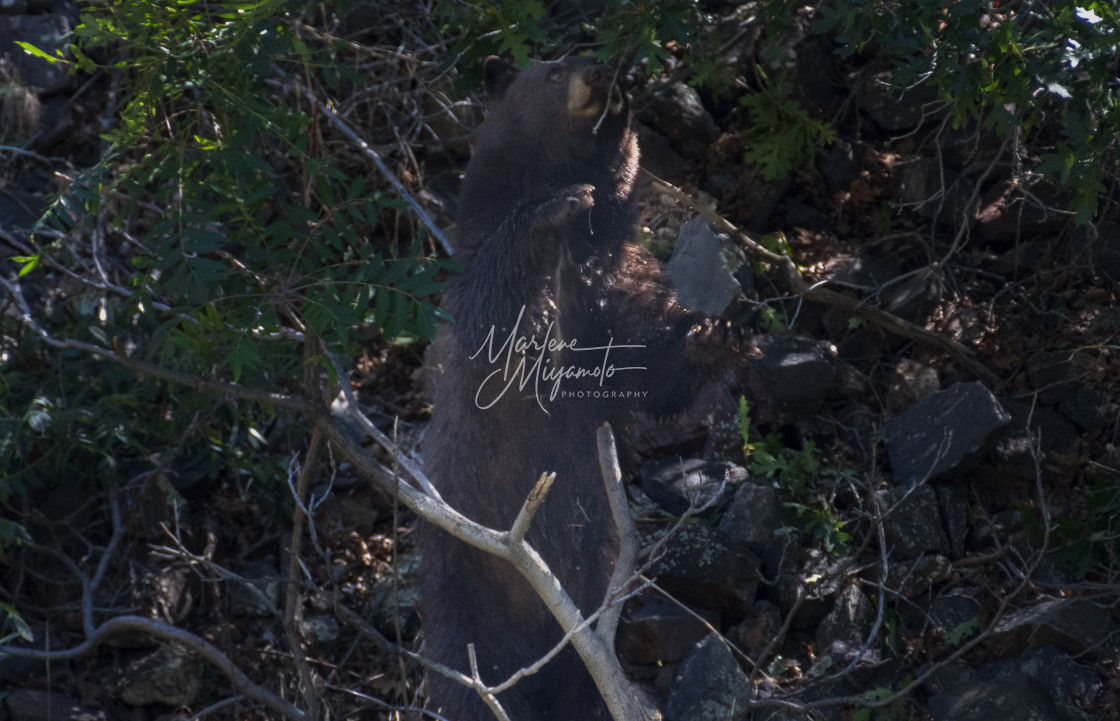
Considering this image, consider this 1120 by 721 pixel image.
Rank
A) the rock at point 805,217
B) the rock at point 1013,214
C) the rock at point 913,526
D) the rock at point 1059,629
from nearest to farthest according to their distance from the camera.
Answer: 1. the rock at point 1059,629
2. the rock at point 913,526
3. the rock at point 1013,214
4. the rock at point 805,217

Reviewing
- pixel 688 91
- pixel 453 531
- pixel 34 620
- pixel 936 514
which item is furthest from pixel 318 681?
pixel 688 91

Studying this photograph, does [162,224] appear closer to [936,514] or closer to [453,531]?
[453,531]

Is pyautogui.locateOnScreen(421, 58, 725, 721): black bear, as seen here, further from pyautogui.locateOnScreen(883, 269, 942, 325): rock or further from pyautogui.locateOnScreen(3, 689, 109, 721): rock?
pyautogui.locateOnScreen(3, 689, 109, 721): rock

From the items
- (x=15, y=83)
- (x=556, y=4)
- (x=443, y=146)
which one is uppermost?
(x=556, y=4)

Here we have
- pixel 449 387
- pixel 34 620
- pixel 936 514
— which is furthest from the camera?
pixel 34 620

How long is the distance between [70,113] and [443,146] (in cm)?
233

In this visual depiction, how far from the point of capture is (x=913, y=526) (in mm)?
4434

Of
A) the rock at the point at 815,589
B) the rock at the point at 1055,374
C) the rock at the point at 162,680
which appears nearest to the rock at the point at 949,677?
the rock at the point at 815,589

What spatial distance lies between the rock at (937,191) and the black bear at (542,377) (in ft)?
8.07

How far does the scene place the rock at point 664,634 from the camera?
424cm

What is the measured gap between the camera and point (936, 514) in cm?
448

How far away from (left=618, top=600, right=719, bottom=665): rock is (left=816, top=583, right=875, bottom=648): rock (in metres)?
0.50

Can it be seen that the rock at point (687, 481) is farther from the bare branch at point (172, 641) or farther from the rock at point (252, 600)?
the rock at point (252, 600)

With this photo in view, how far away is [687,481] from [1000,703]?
1.62m
